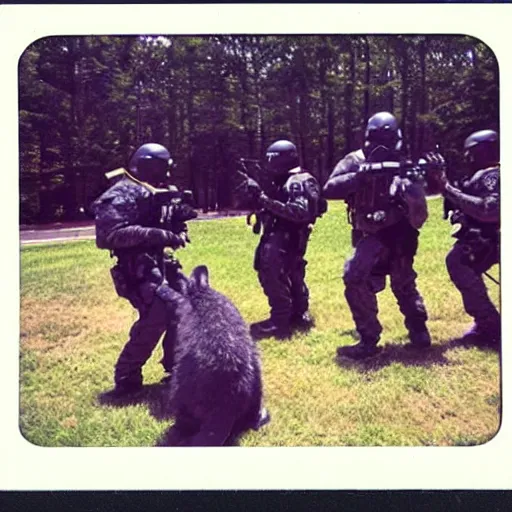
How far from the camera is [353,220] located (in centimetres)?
262

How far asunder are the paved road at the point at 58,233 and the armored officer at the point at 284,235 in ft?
0.79

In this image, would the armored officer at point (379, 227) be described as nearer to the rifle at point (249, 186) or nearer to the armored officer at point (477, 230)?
the armored officer at point (477, 230)

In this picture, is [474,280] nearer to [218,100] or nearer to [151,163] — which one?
[218,100]

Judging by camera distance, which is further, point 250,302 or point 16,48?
point 250,302

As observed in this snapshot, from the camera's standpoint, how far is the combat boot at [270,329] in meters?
2.57

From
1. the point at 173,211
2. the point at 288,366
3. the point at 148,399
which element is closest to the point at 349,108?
the point at 173,211

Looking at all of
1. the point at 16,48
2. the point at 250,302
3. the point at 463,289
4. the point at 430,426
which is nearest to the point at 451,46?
the point at 463,289

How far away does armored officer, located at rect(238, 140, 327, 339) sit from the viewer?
2584 millimetres

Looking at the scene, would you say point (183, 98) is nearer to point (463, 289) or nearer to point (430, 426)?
point (463, 289)

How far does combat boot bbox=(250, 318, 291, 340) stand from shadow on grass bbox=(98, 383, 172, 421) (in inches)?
15.5

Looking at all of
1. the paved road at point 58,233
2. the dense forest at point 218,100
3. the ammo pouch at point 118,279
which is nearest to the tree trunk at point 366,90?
the dense forest at point 218,100

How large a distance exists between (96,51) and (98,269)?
2.58 feet

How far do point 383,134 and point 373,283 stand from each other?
56 cm

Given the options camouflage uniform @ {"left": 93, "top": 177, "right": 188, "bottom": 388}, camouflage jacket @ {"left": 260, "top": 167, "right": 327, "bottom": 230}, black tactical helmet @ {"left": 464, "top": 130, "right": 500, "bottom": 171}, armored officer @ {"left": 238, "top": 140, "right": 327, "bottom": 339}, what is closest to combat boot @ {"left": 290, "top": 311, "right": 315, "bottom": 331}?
armored officer @ {"left": 238, "top": 140, "right": 327, "bottom": 339}
